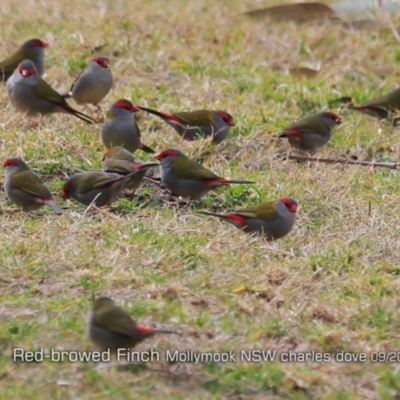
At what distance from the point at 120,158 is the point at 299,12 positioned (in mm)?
4979

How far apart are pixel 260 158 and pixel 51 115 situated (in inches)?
70.6

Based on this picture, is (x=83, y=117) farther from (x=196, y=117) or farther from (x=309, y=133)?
(x=309, y=133)

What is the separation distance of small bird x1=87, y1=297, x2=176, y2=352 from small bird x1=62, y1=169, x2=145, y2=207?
192 centimetres

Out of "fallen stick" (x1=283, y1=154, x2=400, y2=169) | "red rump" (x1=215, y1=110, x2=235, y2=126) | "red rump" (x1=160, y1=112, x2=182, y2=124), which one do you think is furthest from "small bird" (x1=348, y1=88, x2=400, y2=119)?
"red rump" (x1=160, y1=112, x2=182, y2=124)

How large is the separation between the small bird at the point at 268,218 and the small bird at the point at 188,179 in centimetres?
61

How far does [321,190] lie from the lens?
6.98 m

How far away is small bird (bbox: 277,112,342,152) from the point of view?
26.4 ft

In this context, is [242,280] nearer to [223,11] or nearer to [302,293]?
[302,293]

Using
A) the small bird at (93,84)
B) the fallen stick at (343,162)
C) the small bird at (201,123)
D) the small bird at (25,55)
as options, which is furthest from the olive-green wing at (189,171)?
the small bird at (25,55)

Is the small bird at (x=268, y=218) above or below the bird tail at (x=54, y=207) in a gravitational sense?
above

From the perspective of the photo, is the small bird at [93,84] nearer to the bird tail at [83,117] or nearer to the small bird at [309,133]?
the bird tail at [83,117]

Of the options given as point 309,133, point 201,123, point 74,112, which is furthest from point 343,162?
point 74,112

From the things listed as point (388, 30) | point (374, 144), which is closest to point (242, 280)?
point (374, 144)

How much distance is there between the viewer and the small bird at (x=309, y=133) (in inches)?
316
